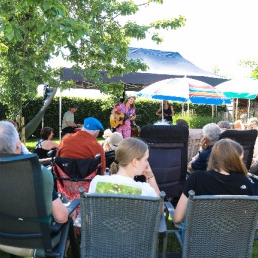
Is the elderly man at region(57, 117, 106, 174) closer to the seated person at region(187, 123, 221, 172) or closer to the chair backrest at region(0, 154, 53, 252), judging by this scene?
the seated person at region(187, 123, 221, 172)

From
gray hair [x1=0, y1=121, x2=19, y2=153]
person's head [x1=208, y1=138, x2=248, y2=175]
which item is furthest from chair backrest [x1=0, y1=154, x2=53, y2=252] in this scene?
person's head [x1=208, y1=138, x2=248, y2=175]

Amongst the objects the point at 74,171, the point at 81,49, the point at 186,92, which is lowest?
the point at 74,171

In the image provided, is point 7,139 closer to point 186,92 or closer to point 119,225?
point 119,225

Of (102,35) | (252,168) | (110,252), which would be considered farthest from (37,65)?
(110,252)

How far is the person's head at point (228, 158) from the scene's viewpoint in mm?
2770

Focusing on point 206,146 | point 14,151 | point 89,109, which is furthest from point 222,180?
point 89,109

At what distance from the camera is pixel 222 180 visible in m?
2.72

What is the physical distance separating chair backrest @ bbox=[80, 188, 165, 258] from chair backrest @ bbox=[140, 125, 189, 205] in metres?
2.00

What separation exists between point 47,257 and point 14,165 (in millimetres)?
687

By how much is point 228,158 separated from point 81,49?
18.4 feet

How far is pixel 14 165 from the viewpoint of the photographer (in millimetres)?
2277

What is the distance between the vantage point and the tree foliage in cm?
674

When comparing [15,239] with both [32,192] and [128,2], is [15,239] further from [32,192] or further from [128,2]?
[128,2]

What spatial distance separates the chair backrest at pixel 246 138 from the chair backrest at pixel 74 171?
1615mm
